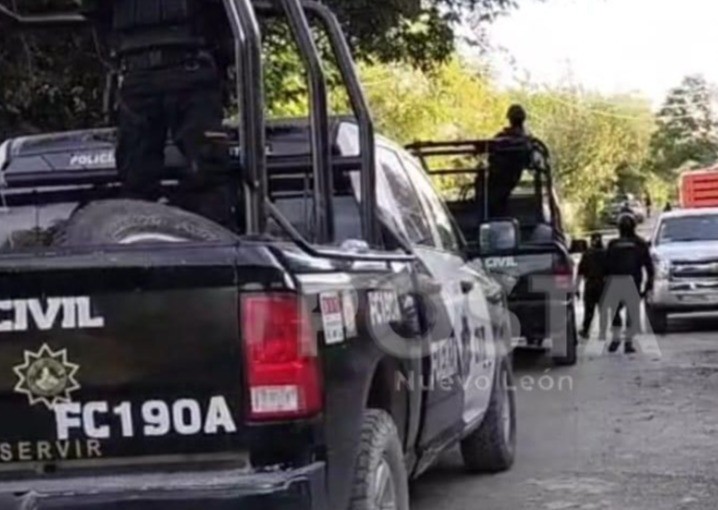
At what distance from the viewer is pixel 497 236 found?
8320 millimetres

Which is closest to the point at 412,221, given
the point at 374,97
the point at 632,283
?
the point at 632,283

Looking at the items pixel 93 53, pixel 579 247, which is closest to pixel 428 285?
pixel 93 53

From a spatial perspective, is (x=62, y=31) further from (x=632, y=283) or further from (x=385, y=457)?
(x=632, y=283)

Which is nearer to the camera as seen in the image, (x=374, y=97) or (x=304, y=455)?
(x=304, y=455)

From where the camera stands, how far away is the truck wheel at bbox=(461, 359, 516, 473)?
8461 mm

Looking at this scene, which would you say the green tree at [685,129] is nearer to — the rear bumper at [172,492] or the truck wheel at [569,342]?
the truck wheel at [569,342]

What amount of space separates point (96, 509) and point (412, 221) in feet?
11.3

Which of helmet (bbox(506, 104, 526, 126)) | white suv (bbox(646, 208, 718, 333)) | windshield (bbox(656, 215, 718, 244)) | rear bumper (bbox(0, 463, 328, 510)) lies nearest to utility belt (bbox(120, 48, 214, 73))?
rear bumper (bbox(0, 463, 328, 510))

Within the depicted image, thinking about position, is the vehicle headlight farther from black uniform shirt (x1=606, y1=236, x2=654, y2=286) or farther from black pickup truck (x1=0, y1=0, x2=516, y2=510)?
black pickup truck (x1=0, y1=0, x2=516, y2=510)

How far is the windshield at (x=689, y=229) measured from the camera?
830 inches

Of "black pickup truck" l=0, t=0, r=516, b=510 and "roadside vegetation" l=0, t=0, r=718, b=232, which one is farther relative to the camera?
"roadside vegetation" l=0, t=0, r=718, b=232

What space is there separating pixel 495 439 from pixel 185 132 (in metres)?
3.74

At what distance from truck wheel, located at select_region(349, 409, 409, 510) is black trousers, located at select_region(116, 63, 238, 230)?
0.99 metres

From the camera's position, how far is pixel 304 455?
4.29 meters
